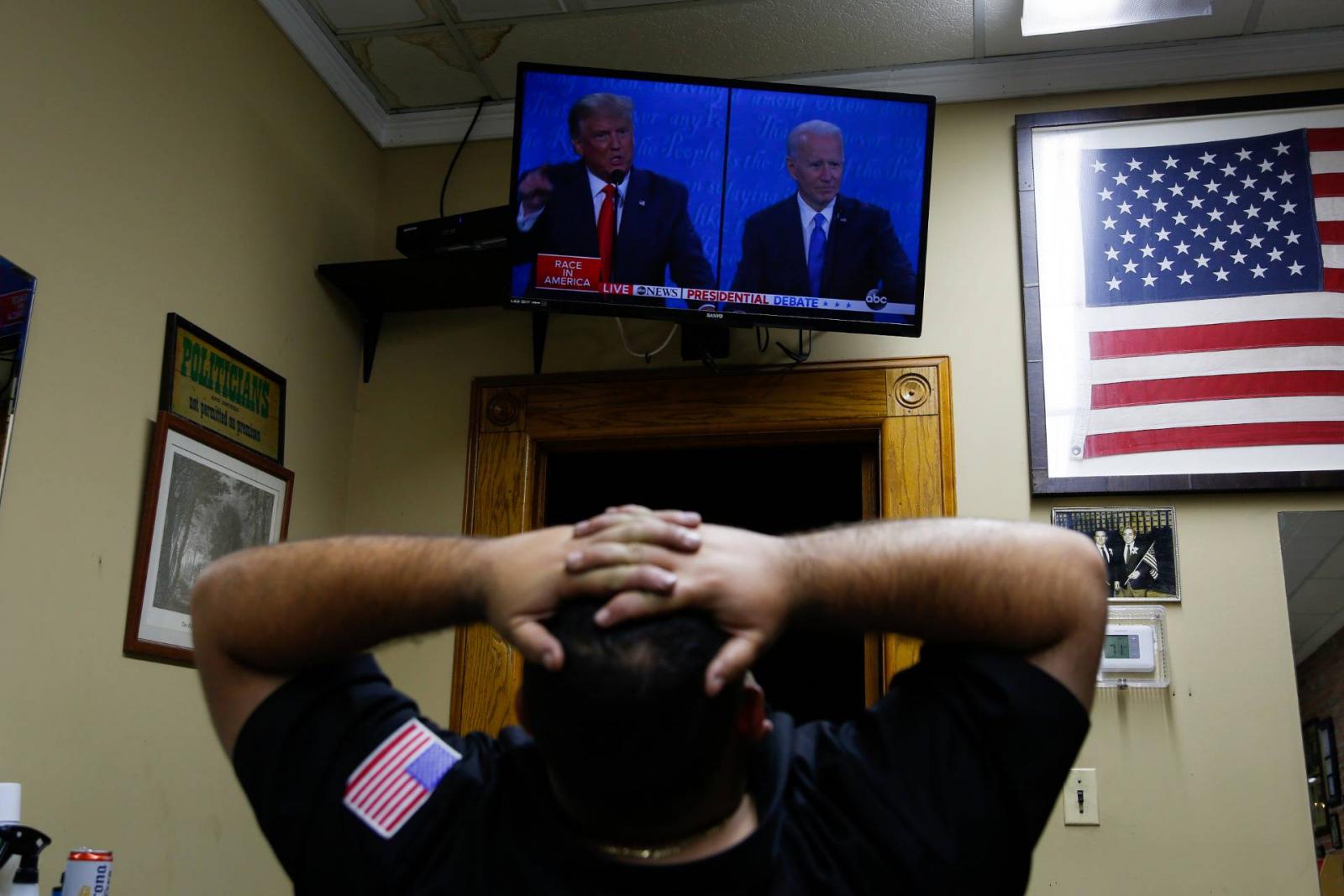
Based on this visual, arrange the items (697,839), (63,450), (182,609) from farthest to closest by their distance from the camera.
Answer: (182,609) → (63,450) → (697,839)

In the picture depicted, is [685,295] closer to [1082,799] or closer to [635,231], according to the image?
[635,231]

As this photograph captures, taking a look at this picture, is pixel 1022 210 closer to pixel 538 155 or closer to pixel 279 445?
pixel 538 155

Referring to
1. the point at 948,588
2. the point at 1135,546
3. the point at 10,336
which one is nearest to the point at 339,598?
the point at 948,588

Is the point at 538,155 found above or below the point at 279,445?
above

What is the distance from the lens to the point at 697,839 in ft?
2.78

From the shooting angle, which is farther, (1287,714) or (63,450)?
(1287,714)

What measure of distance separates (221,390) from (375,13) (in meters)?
1.13

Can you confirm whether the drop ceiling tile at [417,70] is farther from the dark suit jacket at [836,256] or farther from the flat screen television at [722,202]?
the dark suit jacket at [836,256]

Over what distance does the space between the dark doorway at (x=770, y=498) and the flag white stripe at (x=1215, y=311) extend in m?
1.14

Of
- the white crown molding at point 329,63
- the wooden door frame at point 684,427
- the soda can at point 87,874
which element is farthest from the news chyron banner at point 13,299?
the wooden door frame at point 684,427

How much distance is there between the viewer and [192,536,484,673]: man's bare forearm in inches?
35.7

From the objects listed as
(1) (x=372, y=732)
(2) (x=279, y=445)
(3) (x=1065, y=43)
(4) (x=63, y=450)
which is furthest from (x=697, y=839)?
(3) (x=1065, y=43)

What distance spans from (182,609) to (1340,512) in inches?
108

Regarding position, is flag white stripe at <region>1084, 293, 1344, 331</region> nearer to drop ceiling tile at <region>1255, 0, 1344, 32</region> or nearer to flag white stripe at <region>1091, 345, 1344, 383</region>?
flag white stripe at <region>1091, 345, 1344, 383</region>
